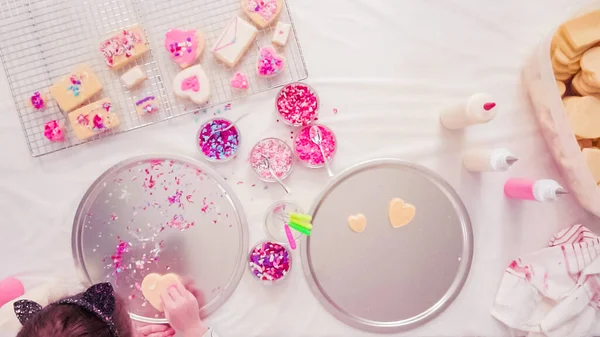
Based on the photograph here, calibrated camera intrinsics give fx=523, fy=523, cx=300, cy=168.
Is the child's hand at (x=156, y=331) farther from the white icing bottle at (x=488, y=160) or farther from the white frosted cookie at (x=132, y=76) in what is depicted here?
the white icing bottle at (x=488, y=160)

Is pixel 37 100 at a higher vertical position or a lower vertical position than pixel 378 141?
higher

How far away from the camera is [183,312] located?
116 centimetres

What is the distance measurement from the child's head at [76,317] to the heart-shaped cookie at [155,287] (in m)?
0.21

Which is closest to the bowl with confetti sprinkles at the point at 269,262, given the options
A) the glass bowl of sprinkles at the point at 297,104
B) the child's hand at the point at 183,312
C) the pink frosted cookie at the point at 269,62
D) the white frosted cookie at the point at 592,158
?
the child's hand at the point at 183,312

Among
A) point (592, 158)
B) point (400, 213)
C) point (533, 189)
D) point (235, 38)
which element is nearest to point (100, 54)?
point (235, 38)

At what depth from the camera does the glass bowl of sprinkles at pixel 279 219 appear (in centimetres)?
119

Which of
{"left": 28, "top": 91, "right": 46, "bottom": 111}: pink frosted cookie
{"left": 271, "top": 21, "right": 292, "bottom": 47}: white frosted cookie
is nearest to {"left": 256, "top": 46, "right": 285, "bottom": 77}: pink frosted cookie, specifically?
{"left": 271, "top": 21, "right": 292, "bottom": 47}: white frosted cookie

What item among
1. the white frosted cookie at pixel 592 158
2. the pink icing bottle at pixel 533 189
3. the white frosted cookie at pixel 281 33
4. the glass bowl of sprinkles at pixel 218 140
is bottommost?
the pink icing bottle at pixel 533 189

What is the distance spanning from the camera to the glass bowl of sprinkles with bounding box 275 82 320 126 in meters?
1.20

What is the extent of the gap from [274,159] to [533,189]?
0.57 meters

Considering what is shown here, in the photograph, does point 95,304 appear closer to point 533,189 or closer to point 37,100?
point 37,100

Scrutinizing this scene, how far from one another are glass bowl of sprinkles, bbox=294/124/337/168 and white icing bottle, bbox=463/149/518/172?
0.31 metres

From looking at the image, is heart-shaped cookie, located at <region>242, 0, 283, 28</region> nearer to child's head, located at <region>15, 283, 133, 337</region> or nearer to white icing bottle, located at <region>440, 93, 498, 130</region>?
white icing bottle, located at <region>440, 93, 498, 130</region>

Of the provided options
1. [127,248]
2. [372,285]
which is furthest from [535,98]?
[127,248]
